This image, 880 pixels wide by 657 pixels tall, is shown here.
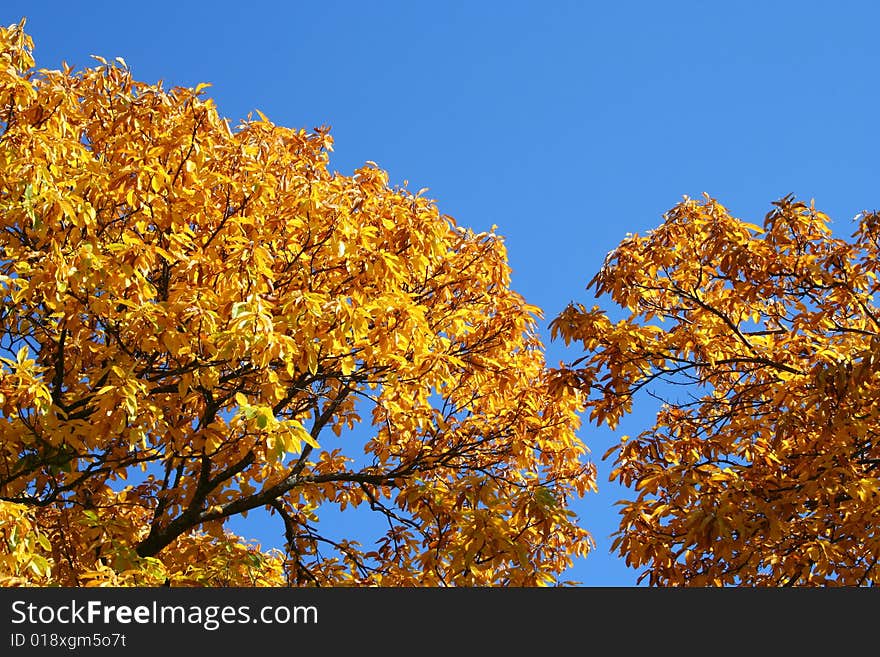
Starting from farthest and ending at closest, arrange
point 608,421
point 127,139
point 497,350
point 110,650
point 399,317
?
point 497,350, point 608,421, point 127,139, point 399,317, point 110,650

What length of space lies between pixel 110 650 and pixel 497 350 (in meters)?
5.33

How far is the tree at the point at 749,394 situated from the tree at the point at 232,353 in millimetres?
864

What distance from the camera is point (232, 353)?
21.4 ft

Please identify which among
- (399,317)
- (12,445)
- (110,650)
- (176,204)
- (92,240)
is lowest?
(110,650)

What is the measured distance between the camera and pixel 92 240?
23.7ft

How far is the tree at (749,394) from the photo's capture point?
7.13 metres

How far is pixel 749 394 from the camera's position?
29.6 feet

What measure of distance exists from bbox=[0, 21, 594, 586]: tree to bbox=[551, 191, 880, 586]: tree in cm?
86

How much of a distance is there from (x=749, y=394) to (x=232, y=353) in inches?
196

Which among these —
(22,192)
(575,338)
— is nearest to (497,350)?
(575,338)

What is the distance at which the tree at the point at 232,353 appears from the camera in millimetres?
6926

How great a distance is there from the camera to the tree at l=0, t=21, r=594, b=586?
6.93 metres

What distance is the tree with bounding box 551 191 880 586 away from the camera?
713cm

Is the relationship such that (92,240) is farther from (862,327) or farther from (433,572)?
(862,327)
